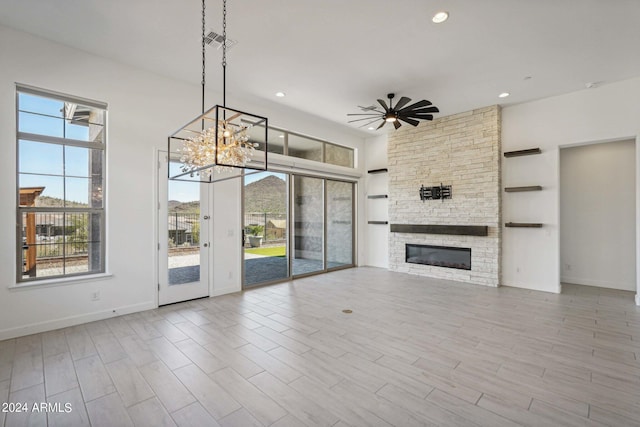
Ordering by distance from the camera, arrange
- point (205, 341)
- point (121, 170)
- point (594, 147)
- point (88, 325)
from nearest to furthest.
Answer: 1. point (205, 341)
2. point (88, 325)
3. point (121, 170)
4. point (594, 147)

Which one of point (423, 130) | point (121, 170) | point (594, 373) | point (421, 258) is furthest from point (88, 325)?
point (423, 130)

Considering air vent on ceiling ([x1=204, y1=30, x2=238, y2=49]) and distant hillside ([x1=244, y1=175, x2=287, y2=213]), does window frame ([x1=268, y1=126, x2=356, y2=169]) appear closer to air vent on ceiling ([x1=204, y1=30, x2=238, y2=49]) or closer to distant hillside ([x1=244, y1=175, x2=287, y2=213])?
distant hillside ([x1=244, y1=175, x2=287, y2=213])

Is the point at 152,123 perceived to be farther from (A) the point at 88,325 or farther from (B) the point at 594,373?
(B) the point at 594,373

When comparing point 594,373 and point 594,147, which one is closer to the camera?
point 594,373

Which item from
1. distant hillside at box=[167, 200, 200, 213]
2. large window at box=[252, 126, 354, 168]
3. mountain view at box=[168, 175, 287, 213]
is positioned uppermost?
large window at box=[252, 126, 354, 168]

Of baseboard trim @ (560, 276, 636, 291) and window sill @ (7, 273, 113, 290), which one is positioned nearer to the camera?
window sill @ (7, 273, 113, 290)

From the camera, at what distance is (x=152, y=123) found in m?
4.52

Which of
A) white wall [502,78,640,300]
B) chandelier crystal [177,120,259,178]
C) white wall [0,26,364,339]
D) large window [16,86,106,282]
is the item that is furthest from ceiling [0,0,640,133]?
chandelier crystal [177,120,259,178]

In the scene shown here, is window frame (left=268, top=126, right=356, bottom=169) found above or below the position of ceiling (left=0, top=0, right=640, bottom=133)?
below

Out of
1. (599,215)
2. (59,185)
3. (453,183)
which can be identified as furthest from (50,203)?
(599,215)

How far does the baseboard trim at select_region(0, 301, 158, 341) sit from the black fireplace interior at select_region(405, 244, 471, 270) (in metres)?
5.44

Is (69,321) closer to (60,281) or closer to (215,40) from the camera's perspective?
(60,281)

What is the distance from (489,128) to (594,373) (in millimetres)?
4700

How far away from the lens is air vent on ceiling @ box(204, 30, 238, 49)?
3.48 metres
